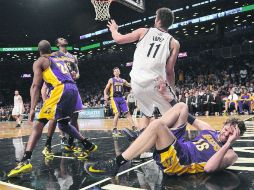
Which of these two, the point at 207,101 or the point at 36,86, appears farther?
the point at 207,101

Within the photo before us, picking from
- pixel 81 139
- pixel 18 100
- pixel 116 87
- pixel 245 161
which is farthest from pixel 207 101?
pixel 245 161

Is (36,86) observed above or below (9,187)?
above

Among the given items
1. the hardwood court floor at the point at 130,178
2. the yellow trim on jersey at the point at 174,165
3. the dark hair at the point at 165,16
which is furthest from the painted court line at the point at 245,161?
the dark hair at the point at 165,16

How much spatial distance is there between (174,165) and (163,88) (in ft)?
3.43

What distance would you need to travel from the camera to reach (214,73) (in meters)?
22.9

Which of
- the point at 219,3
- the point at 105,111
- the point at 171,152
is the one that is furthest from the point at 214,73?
the point at 171,152

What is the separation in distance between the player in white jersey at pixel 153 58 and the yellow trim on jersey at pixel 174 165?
912mm

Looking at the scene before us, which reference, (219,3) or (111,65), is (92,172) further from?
(111,65)

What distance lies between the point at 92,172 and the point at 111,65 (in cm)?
3071

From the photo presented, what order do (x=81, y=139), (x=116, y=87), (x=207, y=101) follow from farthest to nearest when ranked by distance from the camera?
(x=207, y=101) → (x=116, y=87) → (x=81, y=139)

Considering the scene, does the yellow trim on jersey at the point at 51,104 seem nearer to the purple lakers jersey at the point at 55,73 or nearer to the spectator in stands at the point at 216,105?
the purple lakers jersey at the point at 55,73

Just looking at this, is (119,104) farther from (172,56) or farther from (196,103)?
(196,103)

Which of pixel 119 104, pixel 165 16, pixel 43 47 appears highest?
pixel 165 16

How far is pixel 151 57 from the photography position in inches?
143
